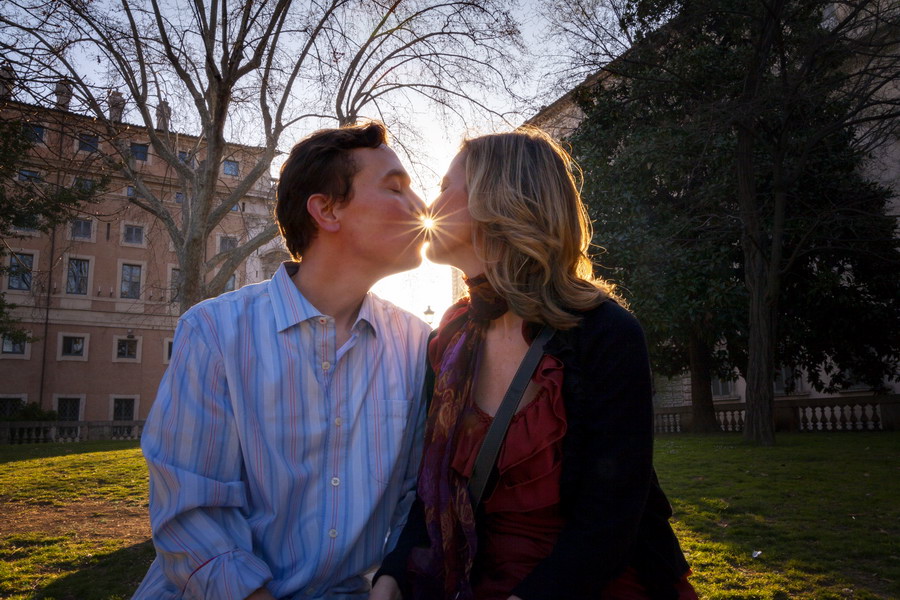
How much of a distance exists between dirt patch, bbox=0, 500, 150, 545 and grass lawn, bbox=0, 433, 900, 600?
0.01 meters

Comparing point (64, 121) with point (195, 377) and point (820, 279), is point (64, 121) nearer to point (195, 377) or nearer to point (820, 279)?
point (195, 377)

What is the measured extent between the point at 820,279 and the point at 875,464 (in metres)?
8.59

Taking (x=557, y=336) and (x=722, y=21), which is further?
(x=722, y=21)

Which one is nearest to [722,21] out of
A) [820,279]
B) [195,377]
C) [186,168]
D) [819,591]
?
[820,279]

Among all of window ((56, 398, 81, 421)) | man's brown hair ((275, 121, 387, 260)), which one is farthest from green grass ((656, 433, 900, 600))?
window ((56, 398, 81, 421))

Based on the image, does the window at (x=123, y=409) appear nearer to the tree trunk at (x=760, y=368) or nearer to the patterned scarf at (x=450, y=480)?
the tree trunk at (x=760, y=368)

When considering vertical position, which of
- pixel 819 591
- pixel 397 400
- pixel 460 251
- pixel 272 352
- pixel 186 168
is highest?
pixel 186 168

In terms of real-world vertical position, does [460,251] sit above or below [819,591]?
above

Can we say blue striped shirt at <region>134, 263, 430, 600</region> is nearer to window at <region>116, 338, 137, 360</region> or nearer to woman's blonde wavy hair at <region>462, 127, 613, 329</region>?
woman's blonde wavy hair at <region>462, 127, 613, 329</region>

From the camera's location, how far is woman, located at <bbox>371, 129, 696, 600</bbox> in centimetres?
202

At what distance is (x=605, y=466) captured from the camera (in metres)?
2.02

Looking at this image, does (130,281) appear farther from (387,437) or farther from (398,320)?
(387,437)

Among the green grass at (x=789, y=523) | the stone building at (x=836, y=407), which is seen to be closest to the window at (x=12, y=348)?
the stone building at (x=836, y=407)

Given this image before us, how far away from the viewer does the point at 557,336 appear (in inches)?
88.1
